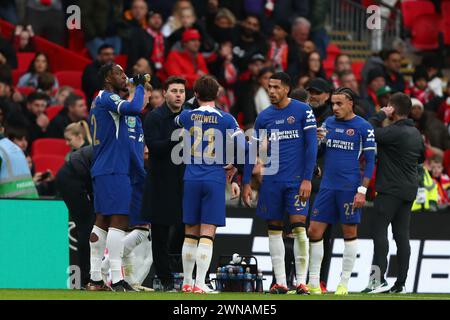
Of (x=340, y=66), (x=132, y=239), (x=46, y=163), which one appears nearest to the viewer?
(x=132, y=239)

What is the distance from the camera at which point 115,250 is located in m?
15.0

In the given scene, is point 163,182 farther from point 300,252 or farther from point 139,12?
point 139,12


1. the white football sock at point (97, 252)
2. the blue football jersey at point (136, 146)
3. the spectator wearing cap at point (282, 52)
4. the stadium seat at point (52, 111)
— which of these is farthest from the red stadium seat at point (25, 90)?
the white football sock at point (97, 252)

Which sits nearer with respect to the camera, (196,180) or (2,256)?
(196,180)

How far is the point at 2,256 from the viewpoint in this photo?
17312mm

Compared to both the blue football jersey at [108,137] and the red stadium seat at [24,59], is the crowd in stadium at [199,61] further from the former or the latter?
the blue football jersey at [108,137]

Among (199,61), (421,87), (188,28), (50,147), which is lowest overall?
(50,147)

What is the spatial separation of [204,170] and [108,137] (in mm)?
1139

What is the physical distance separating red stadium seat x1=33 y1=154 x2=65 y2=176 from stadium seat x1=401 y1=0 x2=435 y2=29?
9.09 meters

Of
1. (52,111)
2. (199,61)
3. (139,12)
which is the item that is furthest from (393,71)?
(52,111)

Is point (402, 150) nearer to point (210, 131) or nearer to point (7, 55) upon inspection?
point (210, 131)

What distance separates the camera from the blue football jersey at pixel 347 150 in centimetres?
1570
